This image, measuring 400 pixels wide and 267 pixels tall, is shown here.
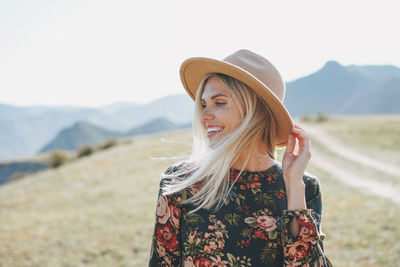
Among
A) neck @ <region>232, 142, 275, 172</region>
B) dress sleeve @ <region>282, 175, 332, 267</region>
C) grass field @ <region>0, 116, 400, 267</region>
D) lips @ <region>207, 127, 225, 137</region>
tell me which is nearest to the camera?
dress sleeve @ <region>282, 175, 332, 267</region>

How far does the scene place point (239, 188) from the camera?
1.93 m

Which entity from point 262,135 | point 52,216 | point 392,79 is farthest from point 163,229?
point 392,79

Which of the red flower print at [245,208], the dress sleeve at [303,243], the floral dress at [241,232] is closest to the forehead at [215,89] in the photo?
the floral dress at [241,232]

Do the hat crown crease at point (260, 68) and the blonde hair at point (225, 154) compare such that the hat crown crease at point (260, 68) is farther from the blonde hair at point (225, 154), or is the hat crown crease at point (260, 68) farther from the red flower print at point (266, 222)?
the red flower print at point (266, 222)

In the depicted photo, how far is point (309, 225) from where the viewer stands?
1.62 meters

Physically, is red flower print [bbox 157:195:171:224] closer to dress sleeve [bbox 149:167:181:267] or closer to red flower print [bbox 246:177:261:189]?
dress sleeve [bbox 149:167:181:267]

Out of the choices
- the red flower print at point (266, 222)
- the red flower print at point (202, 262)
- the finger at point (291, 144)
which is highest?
the finger at point (291, 144)

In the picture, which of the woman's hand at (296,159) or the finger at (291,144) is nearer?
the woman's hand at (296,159)

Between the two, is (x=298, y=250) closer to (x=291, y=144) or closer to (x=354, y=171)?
(x=291, y=144)

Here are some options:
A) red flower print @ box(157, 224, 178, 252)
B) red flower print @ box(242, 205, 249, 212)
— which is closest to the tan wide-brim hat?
red flower print @ box(242, 205, 249, 212)

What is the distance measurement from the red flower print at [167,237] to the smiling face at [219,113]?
599 millimetres

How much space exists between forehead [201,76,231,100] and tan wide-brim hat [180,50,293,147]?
7cm

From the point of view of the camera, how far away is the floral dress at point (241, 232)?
5.32 feet

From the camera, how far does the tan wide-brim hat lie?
1.82 m
